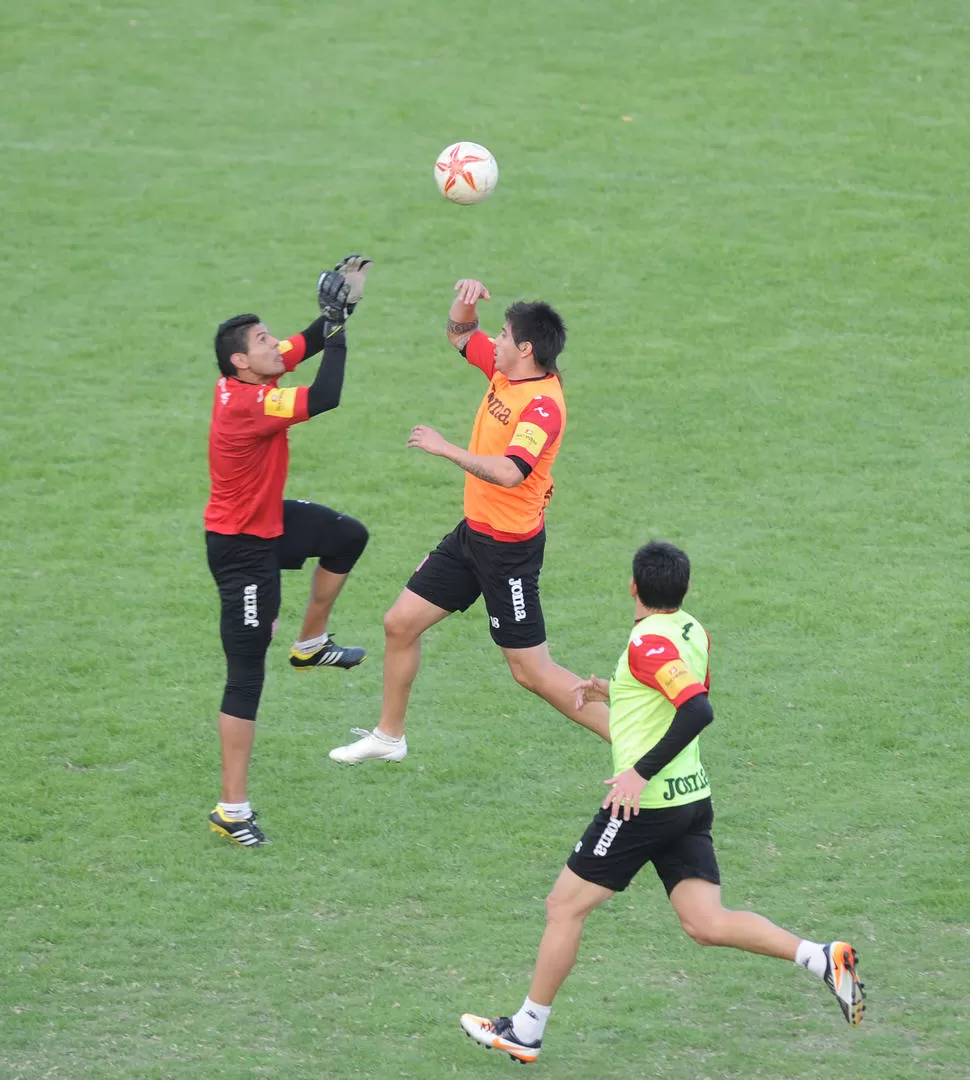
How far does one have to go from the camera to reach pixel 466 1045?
6121 millimetres

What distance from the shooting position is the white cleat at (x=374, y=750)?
8000 millimetres

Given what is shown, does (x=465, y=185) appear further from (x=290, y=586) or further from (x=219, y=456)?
(x=290, y=586)

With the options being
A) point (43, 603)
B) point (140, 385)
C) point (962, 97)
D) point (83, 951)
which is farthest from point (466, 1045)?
point (962, 97)

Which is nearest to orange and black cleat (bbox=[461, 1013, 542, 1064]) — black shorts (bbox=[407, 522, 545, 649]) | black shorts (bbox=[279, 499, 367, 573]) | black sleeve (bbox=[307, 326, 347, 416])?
black shorts (bbox=[407, 522, 545, 649])

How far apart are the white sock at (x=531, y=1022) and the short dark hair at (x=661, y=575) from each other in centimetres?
161

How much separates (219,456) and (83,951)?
2.39m

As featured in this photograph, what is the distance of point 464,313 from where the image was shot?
7.88m

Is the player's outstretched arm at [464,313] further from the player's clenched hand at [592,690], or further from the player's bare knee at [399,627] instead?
the player's clenched hand at [592,690]

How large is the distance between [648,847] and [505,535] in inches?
85.6

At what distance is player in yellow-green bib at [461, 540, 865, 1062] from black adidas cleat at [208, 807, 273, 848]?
206 centimetres

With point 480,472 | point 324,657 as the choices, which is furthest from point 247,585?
point 480,472

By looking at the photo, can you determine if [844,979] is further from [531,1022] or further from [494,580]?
[494,580]

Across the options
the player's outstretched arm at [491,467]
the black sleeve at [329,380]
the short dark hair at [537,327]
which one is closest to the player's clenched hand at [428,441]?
the player's outstretched arm at [491,467]

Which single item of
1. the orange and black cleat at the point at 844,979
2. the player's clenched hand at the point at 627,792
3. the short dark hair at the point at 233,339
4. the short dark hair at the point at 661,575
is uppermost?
the short dark hair at the point at 233,339
